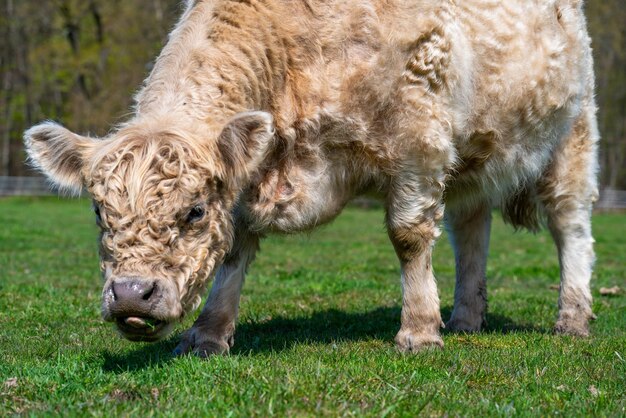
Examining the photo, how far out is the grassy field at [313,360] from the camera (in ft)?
14.6

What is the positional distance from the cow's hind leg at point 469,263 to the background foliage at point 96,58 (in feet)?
114

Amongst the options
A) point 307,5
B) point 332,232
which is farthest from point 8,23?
point 307,5

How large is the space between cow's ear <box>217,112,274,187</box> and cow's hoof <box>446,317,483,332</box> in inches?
129

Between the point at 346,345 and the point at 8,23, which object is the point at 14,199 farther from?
the point at 346,345

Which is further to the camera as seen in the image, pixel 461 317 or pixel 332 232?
pixel 332 232

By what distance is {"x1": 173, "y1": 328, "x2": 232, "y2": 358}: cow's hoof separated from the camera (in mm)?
6508

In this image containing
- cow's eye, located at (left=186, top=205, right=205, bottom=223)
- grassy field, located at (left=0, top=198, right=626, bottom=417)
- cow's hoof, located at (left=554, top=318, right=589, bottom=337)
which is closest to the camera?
grassy field, located at (left=0, top=198, right=626, bottom=417)

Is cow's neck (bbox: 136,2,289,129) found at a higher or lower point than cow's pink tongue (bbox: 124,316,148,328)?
higher

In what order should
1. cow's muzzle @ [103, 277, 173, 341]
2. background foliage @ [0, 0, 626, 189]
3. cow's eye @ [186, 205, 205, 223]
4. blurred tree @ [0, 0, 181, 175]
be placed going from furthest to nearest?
blurred tree @ [0, 0, 181, 175]
background foliage @ [0, 0, 626, 189]
cow's eye @ [186, 205, 205, 223]
cow's muzzle @ [103, 277, 173, 341]

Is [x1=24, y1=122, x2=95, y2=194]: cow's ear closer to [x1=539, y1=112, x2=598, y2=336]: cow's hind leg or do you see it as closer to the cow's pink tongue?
the cow's pink tongue

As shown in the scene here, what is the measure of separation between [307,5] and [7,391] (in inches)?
138

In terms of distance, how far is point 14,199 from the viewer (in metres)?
41.8

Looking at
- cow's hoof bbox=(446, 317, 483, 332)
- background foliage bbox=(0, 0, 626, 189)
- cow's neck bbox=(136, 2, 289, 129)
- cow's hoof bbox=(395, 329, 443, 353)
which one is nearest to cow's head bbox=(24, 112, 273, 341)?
cow's neck bbox=(136, 2, 289, 129)

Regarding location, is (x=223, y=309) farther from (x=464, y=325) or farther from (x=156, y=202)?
(x=464, y=325)
